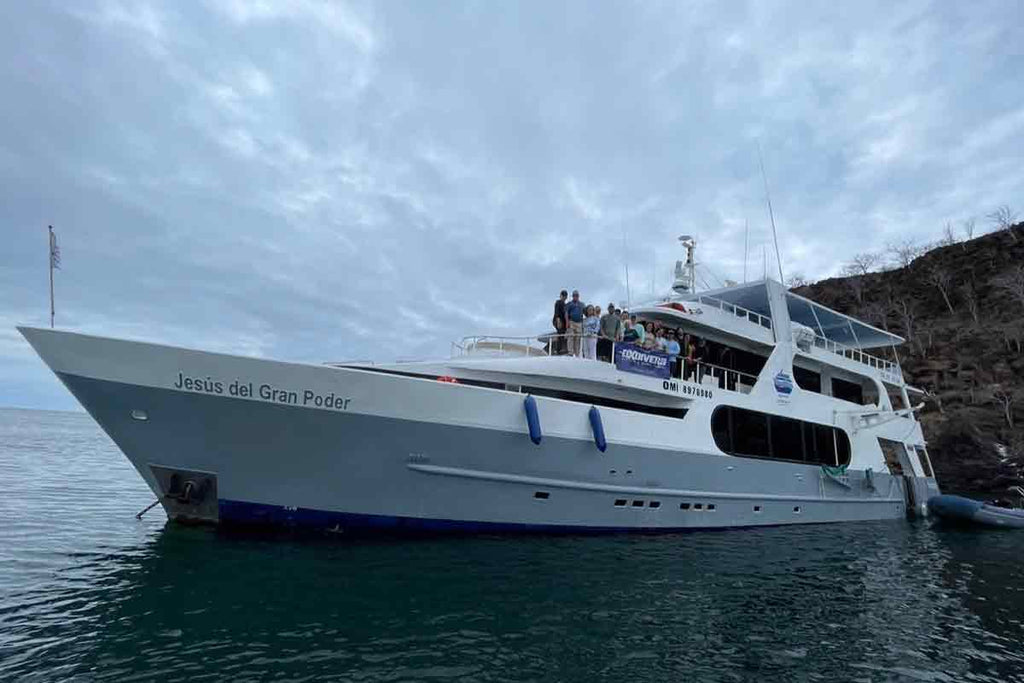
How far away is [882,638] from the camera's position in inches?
261

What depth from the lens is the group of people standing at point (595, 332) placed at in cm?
1091

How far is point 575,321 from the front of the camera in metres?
11.3

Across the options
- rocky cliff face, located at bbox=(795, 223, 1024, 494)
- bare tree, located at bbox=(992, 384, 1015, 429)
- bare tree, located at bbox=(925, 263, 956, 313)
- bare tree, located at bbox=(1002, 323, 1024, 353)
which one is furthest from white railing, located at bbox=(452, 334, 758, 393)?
bare tree, located at bbox=(925, 263, 956, 313)

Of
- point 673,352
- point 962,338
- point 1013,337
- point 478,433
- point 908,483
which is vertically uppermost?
point 962,338

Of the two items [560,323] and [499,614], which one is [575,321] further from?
[499,614]

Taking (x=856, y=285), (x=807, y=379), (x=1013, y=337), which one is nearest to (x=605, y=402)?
(x=807, y=379)

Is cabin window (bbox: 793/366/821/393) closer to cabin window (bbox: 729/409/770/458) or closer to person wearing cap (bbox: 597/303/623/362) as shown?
cabin window (bbox: 729/409/770/458)

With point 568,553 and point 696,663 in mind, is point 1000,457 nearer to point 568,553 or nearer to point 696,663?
point 568,553

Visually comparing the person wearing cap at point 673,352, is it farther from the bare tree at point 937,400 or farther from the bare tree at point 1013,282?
the bare tree at point 1013,282

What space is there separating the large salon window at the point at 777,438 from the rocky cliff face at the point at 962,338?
60.4ft

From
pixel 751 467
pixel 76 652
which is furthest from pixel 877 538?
pixel 76 652

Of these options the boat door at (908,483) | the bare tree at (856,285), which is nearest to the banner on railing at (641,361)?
the boat door at (908,483)

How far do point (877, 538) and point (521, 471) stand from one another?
8.99m

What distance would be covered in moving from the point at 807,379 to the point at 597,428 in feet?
26.9
